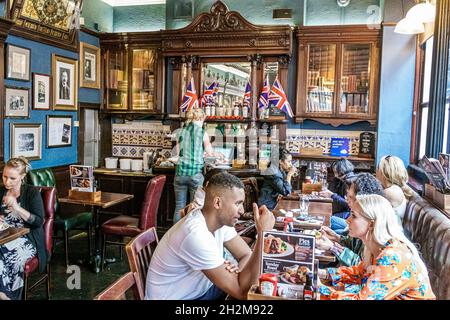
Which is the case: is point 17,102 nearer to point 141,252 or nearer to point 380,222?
point 141,252

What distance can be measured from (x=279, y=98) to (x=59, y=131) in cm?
318

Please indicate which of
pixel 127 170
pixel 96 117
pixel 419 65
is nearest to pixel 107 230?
pixel 127 170

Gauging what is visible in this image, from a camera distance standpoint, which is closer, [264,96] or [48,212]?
[48,212]

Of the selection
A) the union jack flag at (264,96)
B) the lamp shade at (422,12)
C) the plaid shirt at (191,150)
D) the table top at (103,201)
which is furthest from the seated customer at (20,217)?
the lamp shade at (422,12)

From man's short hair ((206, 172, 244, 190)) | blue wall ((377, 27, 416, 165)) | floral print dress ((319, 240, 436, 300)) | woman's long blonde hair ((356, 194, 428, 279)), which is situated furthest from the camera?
blue wall ((377, 27, 416, 165))

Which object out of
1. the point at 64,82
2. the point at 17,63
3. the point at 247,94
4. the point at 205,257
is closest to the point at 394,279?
the point at 205,257

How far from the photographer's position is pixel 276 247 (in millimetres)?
1765

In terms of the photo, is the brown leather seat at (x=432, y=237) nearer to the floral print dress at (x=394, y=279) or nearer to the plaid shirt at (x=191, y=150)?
the floral print dress at (x=394, y=279)

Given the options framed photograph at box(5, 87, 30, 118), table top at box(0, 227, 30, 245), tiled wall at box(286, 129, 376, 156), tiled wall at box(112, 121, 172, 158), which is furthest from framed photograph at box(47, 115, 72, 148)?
tiled wall at box(286, 129, 376, 156)

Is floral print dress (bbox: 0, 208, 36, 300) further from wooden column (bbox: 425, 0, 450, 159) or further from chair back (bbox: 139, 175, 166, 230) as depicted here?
wooden column (bbox: 425, 0, 450, 159)

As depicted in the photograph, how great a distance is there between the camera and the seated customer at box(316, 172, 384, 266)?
107 inches

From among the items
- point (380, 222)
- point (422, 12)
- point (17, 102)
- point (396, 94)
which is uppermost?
point (422, 12)

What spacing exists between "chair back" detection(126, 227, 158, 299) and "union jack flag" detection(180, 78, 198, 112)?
166 inches

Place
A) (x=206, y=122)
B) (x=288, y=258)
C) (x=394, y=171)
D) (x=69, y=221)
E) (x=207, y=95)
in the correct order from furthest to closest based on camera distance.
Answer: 1. (x=206, y=122)
2. (x=207, y=95)
3. (x=69, y=221)
4. (x=394, y=171)
5. (x=288, y=258)
